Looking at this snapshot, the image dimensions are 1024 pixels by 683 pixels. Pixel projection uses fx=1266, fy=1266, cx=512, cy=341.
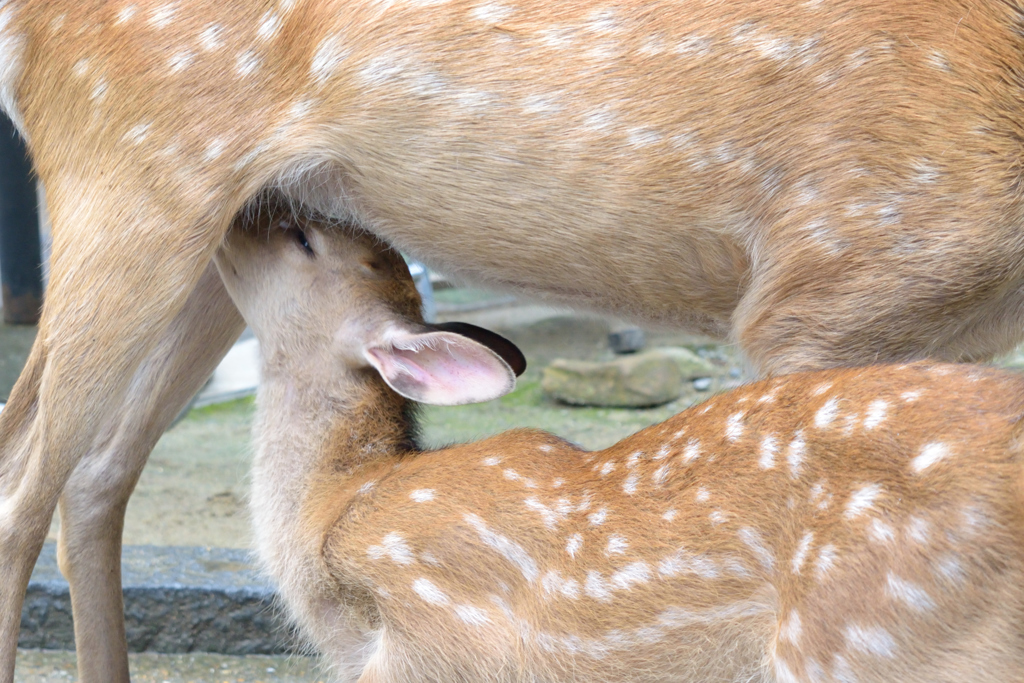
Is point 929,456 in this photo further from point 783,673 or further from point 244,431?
point 244,431

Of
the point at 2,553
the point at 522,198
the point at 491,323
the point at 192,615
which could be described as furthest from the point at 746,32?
the point at 491,323

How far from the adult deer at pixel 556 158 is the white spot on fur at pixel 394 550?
0.63 meters

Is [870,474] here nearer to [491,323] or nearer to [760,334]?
[760,334]

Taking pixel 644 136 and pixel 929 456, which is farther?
pixel 644 136

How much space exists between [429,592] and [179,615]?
1.43m

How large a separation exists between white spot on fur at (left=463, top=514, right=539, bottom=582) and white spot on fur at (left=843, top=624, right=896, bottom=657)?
72cm

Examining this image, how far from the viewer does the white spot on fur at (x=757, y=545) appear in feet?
7.20

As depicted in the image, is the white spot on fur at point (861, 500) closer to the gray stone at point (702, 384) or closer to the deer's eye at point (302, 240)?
the deer's eye at point (302, 240)

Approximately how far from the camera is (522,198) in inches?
106

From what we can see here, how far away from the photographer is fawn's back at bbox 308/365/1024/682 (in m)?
1.96

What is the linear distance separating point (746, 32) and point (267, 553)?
64.8 inches

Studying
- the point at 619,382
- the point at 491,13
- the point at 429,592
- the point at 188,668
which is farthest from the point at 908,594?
the point at 619,382

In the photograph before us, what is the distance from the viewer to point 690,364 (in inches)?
296

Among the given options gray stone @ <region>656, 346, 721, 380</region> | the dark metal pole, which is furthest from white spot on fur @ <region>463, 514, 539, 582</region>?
gray stone @ <region>656, 346, 721, 380</region>
